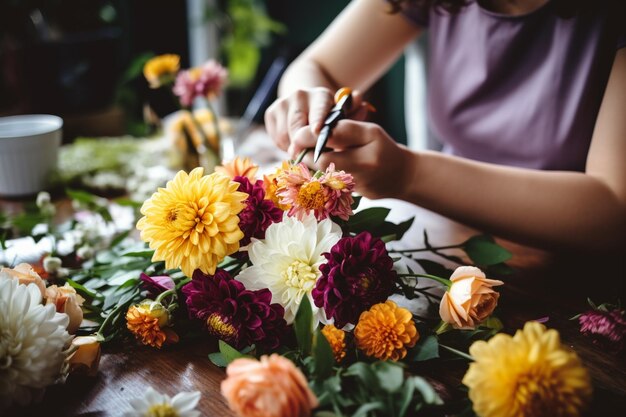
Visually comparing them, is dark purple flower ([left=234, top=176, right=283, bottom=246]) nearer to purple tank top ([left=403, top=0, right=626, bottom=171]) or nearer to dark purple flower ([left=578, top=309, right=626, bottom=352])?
dark purple flower ([left=578, top=309, right=626, bottom=352])

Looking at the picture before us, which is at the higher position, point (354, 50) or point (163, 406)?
point (354, 50)

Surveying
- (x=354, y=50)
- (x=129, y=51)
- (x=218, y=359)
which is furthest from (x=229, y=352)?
(x=129, y=51)

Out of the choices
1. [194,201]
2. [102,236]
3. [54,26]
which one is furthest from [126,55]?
[194,201]

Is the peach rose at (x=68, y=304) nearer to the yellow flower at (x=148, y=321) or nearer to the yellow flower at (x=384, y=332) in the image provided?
the yellow flower at (x=148, y=321)

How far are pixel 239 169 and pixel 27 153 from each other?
0.53 m

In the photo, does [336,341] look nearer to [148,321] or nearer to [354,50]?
[148,321]

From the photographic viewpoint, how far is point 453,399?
1.41 ft

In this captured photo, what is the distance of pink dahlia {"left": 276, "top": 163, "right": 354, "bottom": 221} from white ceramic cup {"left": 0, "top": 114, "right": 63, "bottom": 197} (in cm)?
61

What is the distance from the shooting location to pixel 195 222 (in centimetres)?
45

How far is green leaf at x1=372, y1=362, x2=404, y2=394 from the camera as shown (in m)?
0.37

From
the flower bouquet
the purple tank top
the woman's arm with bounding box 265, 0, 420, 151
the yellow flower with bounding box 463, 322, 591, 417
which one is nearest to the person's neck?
the purple tank top

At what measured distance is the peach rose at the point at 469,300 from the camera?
1.45ft

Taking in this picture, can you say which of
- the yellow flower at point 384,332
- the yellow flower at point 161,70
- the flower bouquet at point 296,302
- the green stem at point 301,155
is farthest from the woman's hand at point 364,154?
the yellow flower at point 161,70

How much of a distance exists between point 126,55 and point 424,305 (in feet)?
6.64
